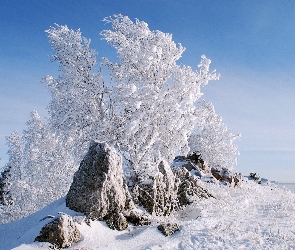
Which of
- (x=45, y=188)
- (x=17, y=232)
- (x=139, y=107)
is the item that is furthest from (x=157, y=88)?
(x=45, y=188)

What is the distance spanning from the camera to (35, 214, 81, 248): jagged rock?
11.3m

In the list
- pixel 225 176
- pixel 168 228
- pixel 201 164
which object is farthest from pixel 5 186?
pixel 168 228

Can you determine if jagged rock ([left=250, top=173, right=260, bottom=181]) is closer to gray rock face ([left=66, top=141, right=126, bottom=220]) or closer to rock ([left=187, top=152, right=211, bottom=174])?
rock ([left=187, top=152, right=211, bottom=174])

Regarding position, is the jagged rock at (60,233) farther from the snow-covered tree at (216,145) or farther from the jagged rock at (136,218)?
the snow-covered tree at (216,145)

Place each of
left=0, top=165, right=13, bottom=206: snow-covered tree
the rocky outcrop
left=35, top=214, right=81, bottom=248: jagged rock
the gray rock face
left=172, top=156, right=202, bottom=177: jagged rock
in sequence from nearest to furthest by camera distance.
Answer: left=35, top=214, right=81, bottom=248: jagged rock < the gray rock face < left=172, top=156, right=202, bottom=177: jagged rock < the rocky outcrop < left=0, top=165, right=13, bottom=206: snow-covered tree

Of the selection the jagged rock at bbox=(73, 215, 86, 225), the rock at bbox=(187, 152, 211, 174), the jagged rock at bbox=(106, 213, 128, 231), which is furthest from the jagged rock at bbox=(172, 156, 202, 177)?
the jagged rock at bbox=(73, 215, 86, 225)

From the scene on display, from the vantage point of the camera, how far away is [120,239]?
40.5ft

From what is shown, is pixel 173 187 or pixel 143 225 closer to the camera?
pixel 143 225

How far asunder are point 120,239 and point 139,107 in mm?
6901

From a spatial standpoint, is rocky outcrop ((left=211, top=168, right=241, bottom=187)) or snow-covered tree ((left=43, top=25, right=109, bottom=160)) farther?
rocky outcrop ((left=211, top=168, right=241, bottom=187))

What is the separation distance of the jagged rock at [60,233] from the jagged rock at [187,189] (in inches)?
276

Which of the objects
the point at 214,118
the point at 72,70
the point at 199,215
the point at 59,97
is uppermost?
the point at 214,118

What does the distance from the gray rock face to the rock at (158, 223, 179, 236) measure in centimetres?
203

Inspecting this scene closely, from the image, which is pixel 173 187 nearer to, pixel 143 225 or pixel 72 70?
pixel 143 225
